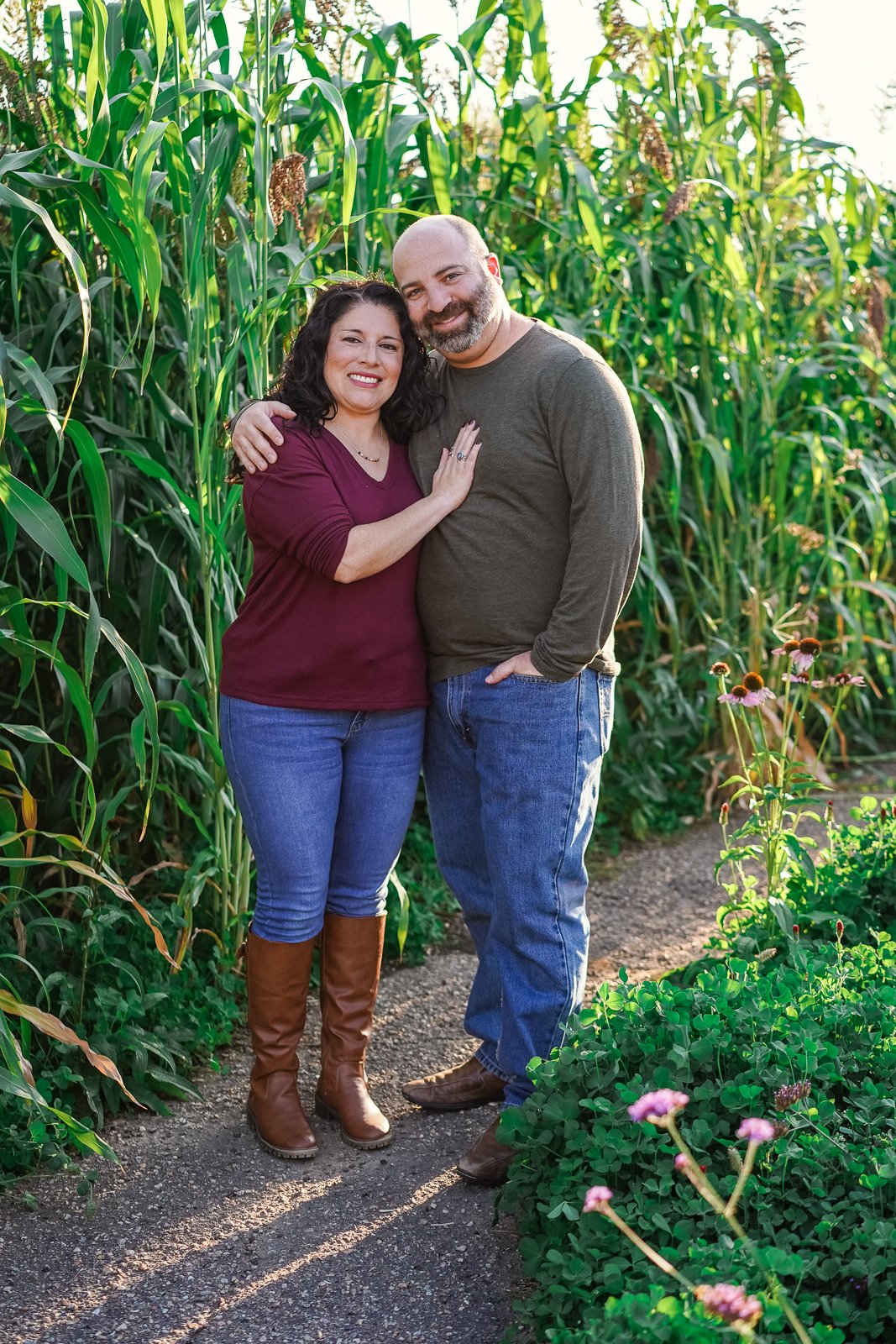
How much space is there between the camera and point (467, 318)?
2.11 meters

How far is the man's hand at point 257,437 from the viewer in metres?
2.13

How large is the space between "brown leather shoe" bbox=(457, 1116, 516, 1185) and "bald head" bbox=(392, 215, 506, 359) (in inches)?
54.1

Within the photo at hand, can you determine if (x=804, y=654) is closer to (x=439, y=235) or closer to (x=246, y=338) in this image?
(x=439, y=235)

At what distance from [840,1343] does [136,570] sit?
203 centimetres

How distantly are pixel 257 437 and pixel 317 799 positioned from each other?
658mm

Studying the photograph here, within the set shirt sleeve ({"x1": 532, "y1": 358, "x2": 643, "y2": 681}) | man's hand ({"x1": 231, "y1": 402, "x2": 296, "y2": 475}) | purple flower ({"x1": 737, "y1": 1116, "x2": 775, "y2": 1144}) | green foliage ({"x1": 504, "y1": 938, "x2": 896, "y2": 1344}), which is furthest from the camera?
man's hand ({"x1": 231, "y1": 402, "x2": 296, "y2": 475})

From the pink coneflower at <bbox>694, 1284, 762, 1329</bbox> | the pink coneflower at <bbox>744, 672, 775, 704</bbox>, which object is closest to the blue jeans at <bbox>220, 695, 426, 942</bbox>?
the pink coneflower at <bbox>744, 672, 775, 704</bbox>

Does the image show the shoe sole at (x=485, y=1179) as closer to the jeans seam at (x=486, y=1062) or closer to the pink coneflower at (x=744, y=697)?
the jeans seam at (x=486, y=1062)

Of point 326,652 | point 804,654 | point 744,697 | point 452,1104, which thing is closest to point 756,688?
point 744,697

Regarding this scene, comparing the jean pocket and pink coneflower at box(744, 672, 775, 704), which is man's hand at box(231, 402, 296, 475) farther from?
pink coneflower at box(744, 672, 775, 704)

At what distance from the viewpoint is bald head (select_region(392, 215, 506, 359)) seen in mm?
2111

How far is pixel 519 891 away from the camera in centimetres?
217

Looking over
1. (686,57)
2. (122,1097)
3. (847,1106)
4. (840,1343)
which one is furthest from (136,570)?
(686,57)

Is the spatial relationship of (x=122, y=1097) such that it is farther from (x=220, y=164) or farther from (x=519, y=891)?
(x=220, y=164)
